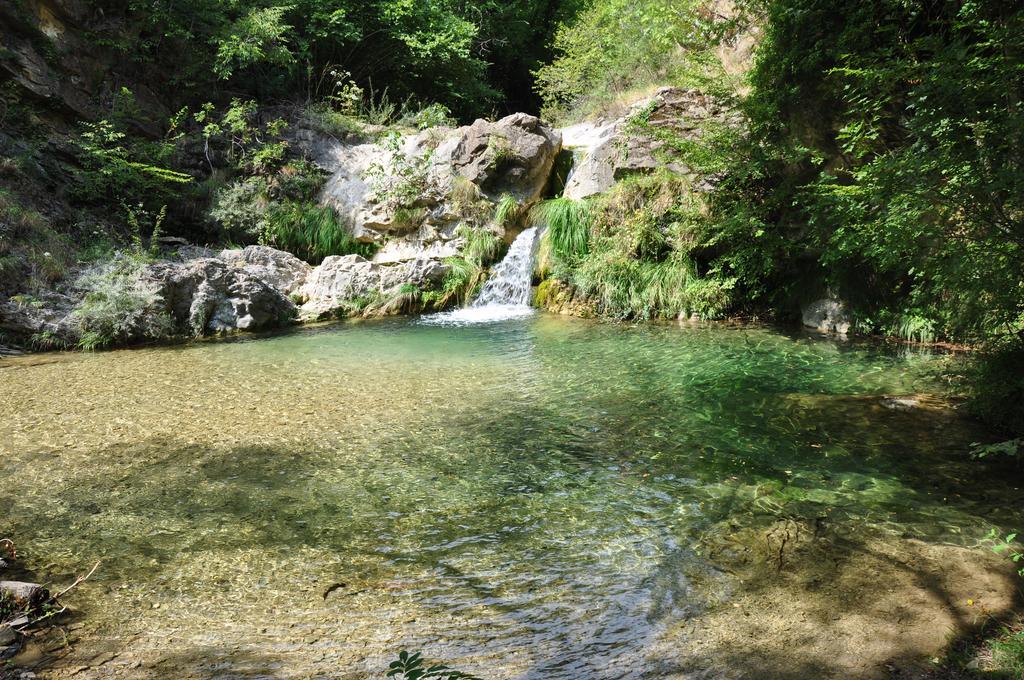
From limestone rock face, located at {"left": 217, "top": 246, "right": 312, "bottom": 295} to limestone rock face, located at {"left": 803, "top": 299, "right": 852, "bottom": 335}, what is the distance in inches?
335

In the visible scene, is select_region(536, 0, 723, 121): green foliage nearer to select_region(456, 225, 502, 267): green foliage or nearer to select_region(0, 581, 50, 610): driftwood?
select_region(456, 225, 502, 267): green foliage

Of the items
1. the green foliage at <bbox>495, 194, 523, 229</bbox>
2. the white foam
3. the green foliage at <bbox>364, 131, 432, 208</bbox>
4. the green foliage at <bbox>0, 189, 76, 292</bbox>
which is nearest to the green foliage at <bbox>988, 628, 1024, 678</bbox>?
the white foam

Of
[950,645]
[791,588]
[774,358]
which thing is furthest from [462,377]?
[950,645]

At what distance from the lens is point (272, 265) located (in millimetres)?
11938

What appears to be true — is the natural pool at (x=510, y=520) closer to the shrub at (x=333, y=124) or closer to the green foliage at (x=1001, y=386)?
the green foliage at (x=1001, y=386)

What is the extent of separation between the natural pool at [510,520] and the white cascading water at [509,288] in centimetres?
455

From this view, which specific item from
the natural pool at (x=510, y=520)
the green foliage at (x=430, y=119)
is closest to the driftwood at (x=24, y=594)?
the natural pool at (x=510, y=520)

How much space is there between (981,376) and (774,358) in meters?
2.64

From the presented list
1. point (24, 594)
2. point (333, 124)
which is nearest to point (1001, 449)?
point (24, 594)

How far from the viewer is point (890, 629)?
8.46 ft

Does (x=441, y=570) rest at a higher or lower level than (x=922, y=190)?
lower

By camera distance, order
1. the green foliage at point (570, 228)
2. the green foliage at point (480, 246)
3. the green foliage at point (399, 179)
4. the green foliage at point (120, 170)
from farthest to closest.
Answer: the green foliage at point (399, 179), the green foliage at point (480, 246), the green foliage at point (120, 170), the green foliage at point (570, 228)

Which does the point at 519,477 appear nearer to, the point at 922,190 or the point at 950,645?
the point at 950,645

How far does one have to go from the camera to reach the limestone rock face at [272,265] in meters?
11.6
